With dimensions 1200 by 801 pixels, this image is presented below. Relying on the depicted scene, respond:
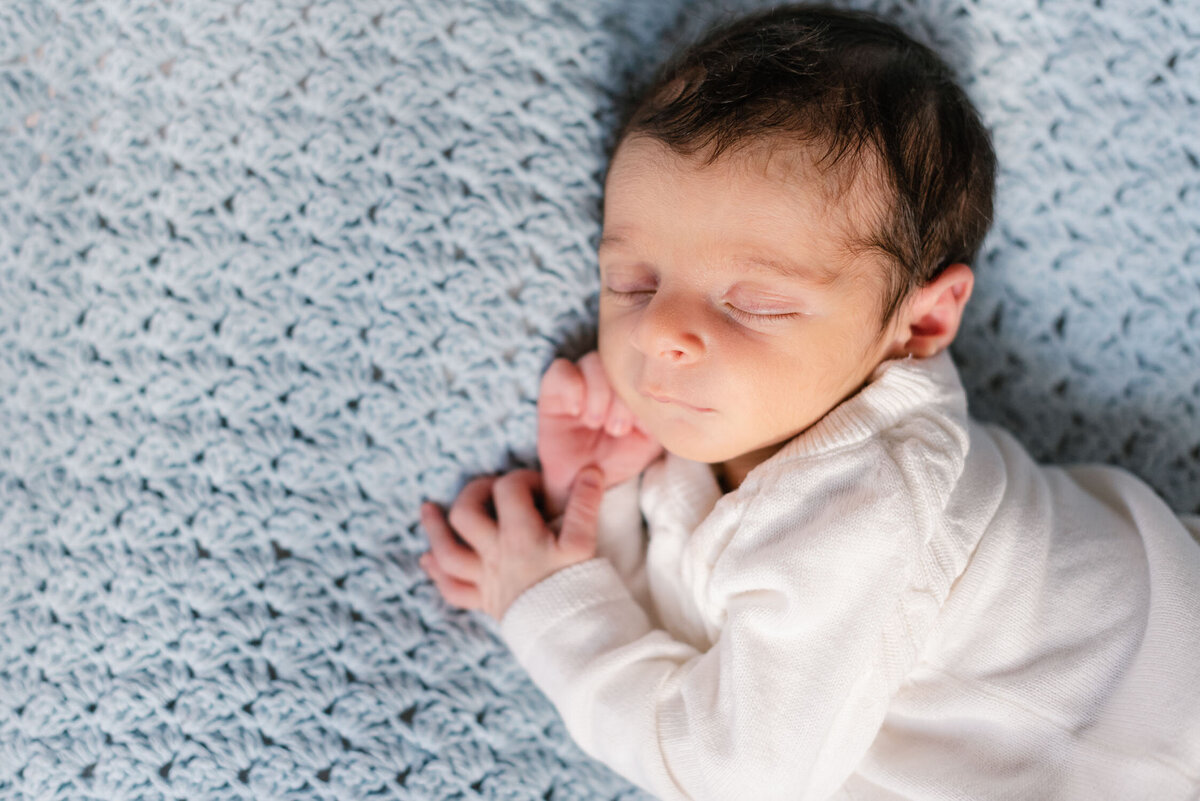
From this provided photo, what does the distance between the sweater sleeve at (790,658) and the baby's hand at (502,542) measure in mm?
158

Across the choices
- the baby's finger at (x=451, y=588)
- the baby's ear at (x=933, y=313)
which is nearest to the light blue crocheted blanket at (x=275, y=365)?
the baby's finger at (x=451, y=588)

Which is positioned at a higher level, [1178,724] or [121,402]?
[121,402]

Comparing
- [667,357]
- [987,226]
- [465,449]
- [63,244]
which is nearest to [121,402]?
[63,244]

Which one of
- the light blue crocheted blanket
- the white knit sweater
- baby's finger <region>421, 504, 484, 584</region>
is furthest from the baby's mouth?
baby's finger <region>421, 504, 484, 584</region>

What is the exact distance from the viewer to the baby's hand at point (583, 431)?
1108 millimetres

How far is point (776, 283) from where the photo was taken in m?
0.91

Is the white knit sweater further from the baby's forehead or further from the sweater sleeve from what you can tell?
the baby's forehead

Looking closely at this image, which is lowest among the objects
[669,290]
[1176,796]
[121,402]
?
[1176,796]

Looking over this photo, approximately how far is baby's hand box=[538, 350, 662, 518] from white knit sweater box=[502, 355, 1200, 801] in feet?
0.33

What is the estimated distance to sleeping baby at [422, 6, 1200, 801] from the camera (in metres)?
0.91

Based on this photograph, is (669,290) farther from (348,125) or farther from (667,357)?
(348,125)

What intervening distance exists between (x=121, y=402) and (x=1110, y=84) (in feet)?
4.41

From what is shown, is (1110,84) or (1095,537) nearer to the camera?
(1095,537)

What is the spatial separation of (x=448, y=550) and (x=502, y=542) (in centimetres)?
7
